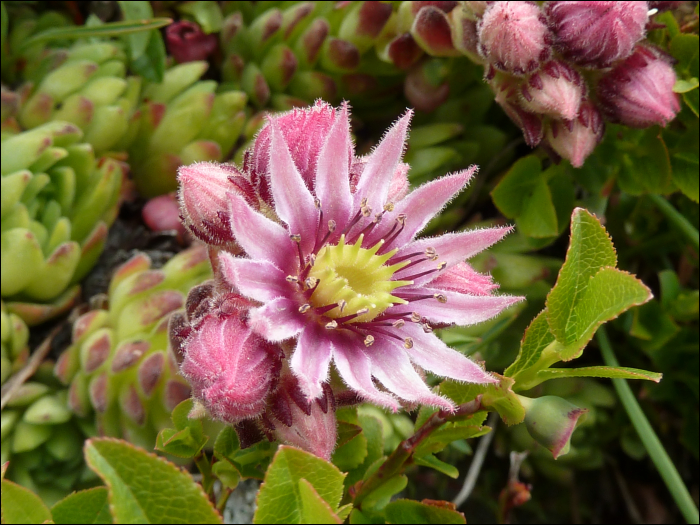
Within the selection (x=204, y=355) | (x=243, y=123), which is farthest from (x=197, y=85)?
(x=204, y=355)

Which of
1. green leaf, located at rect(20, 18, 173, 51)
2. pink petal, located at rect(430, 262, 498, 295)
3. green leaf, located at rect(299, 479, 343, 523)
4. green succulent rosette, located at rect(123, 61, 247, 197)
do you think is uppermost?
green leaf, located at rect(20, 18, 173, 51)

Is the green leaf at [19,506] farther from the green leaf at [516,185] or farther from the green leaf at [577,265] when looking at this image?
the green leaf at [516,185]

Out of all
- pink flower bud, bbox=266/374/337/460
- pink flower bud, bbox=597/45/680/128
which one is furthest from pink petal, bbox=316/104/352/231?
pink flower bud, bbox=597/45/680/128

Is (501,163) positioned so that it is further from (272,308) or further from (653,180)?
(272,308)

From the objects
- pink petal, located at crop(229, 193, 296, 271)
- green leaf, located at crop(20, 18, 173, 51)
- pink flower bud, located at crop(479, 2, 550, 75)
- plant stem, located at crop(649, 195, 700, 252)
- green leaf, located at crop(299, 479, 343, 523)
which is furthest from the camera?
plant stem, located at crop(649, 195, 700, 252)

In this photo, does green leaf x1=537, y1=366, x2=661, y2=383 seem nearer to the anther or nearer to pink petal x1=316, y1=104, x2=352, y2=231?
the anther

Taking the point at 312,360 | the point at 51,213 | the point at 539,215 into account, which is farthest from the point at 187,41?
the point at 312,360
